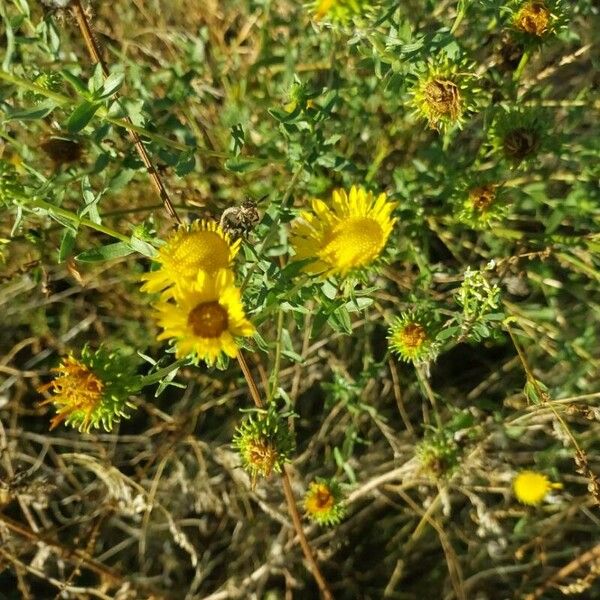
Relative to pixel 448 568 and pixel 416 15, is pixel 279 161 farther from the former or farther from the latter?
pixel 448 568

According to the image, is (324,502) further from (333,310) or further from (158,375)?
(158,375)

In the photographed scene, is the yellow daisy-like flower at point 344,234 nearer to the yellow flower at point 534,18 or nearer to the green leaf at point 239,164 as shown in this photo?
the green leaf at point 239,164

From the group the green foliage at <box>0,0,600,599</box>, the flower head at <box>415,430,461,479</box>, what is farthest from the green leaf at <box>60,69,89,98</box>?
the flower head at <box>415,430,461,479</box>

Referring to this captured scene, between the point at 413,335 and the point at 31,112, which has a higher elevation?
the point at 31,112

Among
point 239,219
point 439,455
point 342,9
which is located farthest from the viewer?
point 439,455

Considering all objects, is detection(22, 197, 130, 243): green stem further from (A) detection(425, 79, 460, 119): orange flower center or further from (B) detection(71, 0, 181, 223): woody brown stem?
(A) detection(425, 79, 460, 119): orange flower center

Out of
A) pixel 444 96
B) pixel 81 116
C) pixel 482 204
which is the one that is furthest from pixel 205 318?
pixel 482 204
